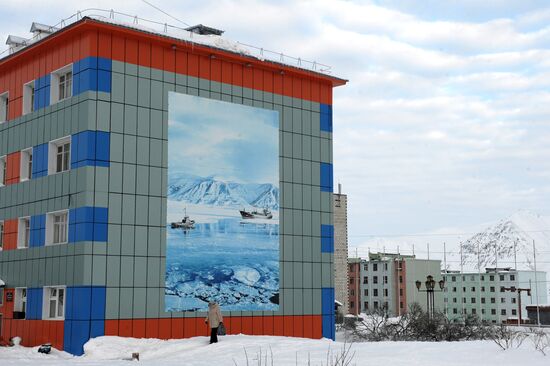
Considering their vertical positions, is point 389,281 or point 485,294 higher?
point 389,281

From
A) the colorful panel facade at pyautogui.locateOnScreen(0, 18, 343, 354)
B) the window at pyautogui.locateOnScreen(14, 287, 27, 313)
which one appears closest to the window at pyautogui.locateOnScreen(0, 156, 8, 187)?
the colorful panel facade at pyautogui.locateOnScreen(0, 18, 343, 354)

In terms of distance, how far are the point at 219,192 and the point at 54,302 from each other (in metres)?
8.70

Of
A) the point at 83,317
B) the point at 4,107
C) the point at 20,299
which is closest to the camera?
the point at 83,317

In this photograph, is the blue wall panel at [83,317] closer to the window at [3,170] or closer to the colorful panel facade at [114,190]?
the colorful panel facade at [114,190]

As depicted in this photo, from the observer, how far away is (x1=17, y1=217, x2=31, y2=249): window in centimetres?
3628

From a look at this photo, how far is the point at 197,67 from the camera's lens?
3594 cm

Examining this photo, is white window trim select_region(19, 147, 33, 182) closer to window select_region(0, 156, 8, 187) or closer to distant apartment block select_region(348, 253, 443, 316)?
window select_region(0, 156, 8, 187)

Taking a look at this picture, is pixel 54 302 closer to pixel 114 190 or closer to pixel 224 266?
pixel 114 190

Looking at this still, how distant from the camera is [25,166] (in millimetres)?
36875

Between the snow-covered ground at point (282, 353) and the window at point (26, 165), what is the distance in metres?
8.73

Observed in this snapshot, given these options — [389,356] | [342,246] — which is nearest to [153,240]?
[389,356]

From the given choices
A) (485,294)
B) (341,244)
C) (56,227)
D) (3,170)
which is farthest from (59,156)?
(485,294)

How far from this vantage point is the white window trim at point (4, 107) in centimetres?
3919

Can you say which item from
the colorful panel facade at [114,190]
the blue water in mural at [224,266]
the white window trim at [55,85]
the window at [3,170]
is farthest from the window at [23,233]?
the blue water in mural at [224,266]
